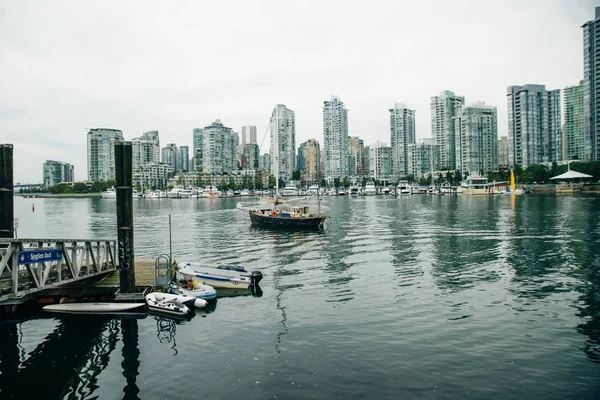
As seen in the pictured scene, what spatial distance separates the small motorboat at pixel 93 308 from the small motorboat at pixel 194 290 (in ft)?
9.32

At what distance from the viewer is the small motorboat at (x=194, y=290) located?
1109 inches

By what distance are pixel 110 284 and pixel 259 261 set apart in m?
18.2

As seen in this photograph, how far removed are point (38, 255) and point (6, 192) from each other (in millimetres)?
7925

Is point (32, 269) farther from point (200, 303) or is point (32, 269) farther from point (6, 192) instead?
point (200, 303)

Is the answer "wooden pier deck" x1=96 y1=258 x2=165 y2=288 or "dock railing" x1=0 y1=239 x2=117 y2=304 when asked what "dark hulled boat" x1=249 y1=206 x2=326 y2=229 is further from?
"dock railing" x1=0 y1=239 x2=117 y2=304

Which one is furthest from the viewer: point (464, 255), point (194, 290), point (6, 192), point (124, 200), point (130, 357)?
point (464, 255)

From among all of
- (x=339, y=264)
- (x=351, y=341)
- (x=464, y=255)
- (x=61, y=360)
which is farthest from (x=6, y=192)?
(x=464, y=255)

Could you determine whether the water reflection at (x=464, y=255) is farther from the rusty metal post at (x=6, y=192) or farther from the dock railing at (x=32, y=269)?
the rusty metal post at (x=6, y=192)

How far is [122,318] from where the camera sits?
82.6 ft

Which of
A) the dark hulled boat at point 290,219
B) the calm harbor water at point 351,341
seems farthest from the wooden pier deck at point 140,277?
the dark hulled boat at point 290,219

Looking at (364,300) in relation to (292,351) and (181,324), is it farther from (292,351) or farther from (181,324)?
(181,324)

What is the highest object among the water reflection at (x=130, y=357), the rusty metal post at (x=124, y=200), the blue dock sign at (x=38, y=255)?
the rusty metal post at (x=124, y=200)

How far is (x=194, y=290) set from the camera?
94.8ft

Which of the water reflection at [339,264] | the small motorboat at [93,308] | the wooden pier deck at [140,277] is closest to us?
the small motorboat at [93,308]
